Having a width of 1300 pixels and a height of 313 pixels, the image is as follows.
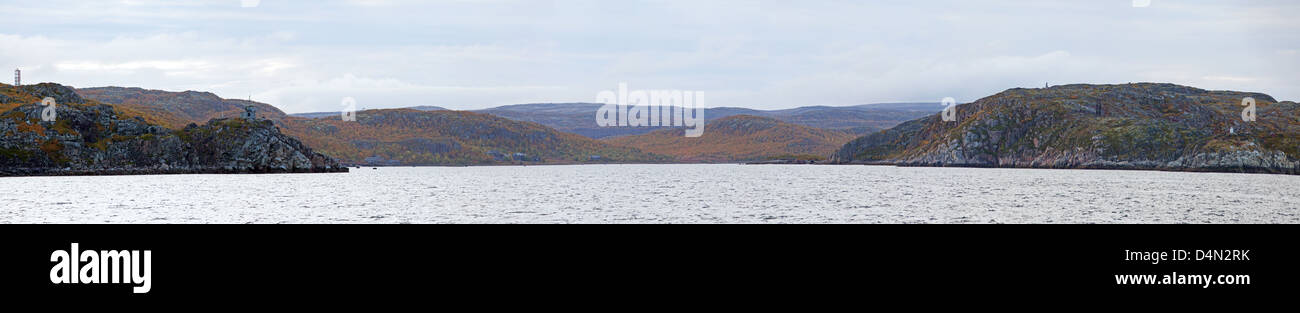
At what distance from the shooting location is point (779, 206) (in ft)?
346
